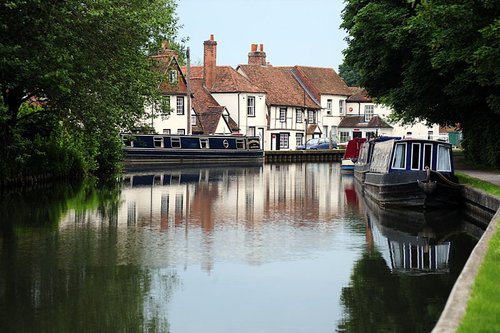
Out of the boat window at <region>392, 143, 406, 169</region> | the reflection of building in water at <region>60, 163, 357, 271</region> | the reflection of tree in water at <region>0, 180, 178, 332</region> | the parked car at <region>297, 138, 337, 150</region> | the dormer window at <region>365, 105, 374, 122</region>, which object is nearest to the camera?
the reflection of tree in water at <region>0, 180, 178, 332</region>

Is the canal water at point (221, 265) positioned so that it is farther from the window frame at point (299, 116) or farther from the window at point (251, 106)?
the window frame at point (299, 116)

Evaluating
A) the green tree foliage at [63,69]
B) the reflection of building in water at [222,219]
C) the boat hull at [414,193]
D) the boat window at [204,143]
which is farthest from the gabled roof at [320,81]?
the boat hull at [414,193]

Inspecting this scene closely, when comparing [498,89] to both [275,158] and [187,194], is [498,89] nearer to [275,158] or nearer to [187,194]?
[187,194]

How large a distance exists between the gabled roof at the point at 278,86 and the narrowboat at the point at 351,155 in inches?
1178

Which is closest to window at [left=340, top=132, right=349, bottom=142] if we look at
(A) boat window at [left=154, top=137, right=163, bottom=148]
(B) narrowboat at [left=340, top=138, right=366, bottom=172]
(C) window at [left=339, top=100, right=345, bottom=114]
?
(C) window at [left=339, top=100, right=345, bottom=114]

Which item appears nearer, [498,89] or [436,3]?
[436,3]

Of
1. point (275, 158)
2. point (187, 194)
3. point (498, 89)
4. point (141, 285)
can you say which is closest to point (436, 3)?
point (498, 89)

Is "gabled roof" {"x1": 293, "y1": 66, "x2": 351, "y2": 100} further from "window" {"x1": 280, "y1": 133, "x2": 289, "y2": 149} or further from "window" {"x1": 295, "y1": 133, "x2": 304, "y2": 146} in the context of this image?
"window" {"x1": 280, "y1": 133, "x2": 289, "y2": 149}

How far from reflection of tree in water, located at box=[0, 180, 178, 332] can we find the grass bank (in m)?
4.56

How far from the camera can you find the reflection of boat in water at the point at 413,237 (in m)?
18.1

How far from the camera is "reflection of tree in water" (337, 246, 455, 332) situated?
41.1 feet

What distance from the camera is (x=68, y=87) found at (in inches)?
1205

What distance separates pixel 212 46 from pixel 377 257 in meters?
66.9

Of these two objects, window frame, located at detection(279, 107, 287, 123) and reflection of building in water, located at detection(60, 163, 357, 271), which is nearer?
reflection of building in water, located at detection(60, 163, 357, 271)
